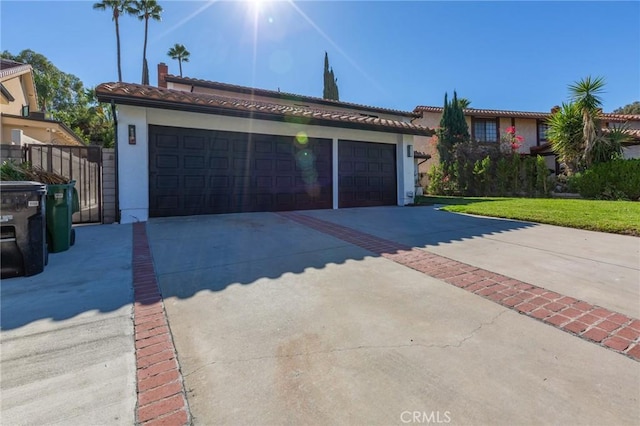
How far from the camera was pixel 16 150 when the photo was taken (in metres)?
7.11

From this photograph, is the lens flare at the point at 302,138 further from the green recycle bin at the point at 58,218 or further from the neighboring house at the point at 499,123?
the neighboring house at the point at 499,123

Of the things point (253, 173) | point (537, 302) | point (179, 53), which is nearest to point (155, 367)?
point (537, 302)

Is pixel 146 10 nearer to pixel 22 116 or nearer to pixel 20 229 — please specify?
pixel 22 116

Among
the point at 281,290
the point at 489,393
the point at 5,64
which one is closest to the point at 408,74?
the point at 281,290

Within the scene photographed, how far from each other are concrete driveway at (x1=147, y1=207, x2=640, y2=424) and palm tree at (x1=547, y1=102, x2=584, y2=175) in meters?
12.1

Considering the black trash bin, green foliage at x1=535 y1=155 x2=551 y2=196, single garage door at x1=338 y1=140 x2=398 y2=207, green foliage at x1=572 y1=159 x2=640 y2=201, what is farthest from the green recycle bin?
green foliage at x1=535 y1=155 x2=551 y2=196

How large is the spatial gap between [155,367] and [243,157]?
24.8 feet

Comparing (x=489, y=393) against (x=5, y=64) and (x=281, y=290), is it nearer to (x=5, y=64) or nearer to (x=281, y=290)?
(x=281, y=290)

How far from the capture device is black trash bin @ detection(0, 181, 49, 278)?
3469mm

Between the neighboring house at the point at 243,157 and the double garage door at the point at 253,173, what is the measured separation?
27 mm

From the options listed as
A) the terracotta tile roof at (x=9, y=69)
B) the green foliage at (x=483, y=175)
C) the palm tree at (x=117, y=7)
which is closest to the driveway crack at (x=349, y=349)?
the green foliage at (x=483, y=175)

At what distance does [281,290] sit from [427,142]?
21.7 metres

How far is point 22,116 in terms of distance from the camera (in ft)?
42.9

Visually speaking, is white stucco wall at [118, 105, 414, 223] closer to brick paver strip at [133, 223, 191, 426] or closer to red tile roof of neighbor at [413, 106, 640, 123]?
brick paver strip at [133, 223, 191, 426]
